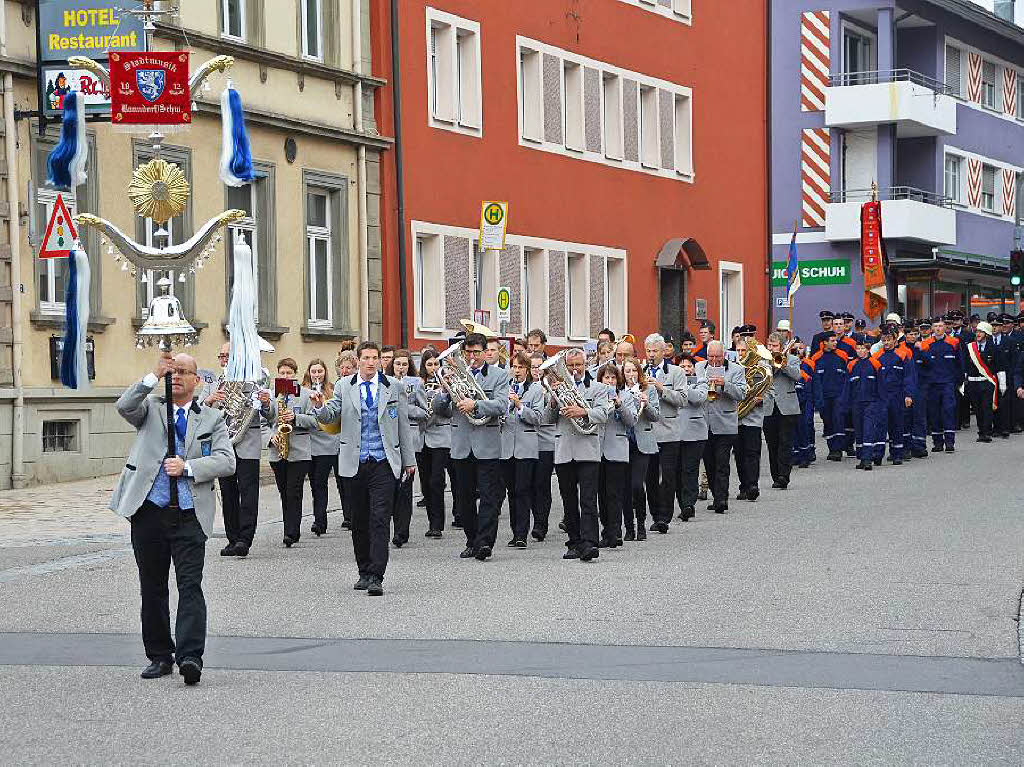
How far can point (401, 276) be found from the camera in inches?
1214

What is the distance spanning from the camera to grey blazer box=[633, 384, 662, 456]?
17422 millimetres

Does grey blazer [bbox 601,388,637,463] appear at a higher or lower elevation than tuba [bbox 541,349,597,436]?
lower

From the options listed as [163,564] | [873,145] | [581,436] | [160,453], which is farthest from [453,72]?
[163,564]

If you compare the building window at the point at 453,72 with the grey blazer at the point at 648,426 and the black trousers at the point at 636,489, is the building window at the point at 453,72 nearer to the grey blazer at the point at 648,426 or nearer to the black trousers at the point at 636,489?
the grey blazer at the point at 648,426

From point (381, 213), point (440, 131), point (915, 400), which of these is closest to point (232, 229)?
point (381, 213)

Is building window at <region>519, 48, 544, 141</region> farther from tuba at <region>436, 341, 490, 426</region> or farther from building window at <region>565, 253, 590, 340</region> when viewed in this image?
tuba at <region>436, 341, 490, 426</region>

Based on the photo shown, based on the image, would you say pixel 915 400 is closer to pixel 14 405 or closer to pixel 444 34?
pixel 444 34

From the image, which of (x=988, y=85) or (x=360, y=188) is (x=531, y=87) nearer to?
(x=360, y=188)

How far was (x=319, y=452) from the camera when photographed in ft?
58.2

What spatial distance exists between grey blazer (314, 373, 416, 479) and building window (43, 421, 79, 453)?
1019 centimetres

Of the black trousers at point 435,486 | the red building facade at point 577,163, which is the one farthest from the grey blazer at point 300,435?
the red building facade at point 577,163

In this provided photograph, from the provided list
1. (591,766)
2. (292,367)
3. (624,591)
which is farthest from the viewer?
(292,367)

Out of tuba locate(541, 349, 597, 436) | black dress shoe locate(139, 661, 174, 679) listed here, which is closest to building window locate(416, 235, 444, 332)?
tuba locate(541, 349, 597, 436)

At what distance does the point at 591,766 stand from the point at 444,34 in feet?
84.3
